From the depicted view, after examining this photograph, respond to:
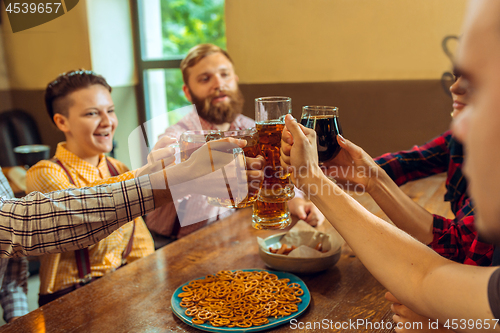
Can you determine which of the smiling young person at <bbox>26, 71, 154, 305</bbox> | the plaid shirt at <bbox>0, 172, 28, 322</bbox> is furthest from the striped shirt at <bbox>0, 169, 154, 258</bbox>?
the plaid shirt at <bbox>0, 172, 28, 322</bbox>

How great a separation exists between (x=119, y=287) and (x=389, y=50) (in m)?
2.37

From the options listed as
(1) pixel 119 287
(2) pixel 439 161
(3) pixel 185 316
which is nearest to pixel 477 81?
(3) pixel 185 316

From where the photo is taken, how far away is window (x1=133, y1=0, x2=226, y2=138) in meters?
3.75

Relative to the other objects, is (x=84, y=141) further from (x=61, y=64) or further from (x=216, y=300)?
(x=61, y=64)

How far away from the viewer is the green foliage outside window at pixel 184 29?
3.81 m

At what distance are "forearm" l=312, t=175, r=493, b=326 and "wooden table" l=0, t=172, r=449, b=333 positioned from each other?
0.25m

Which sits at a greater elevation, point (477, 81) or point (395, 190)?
point (477, 81)

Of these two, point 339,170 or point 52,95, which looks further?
point 52,95

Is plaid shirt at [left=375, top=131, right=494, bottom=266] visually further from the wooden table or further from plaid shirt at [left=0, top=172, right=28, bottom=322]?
plaid shirt at [left=0, top=172, right=28, bottom=322]

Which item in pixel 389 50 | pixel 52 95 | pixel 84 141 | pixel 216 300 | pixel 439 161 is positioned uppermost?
pixel 389 50

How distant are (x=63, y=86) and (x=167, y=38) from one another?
2.47 metres

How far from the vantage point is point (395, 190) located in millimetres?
1162

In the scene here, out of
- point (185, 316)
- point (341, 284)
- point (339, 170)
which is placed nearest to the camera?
point (185, 316)

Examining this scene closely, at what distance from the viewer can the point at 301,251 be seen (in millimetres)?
1174
